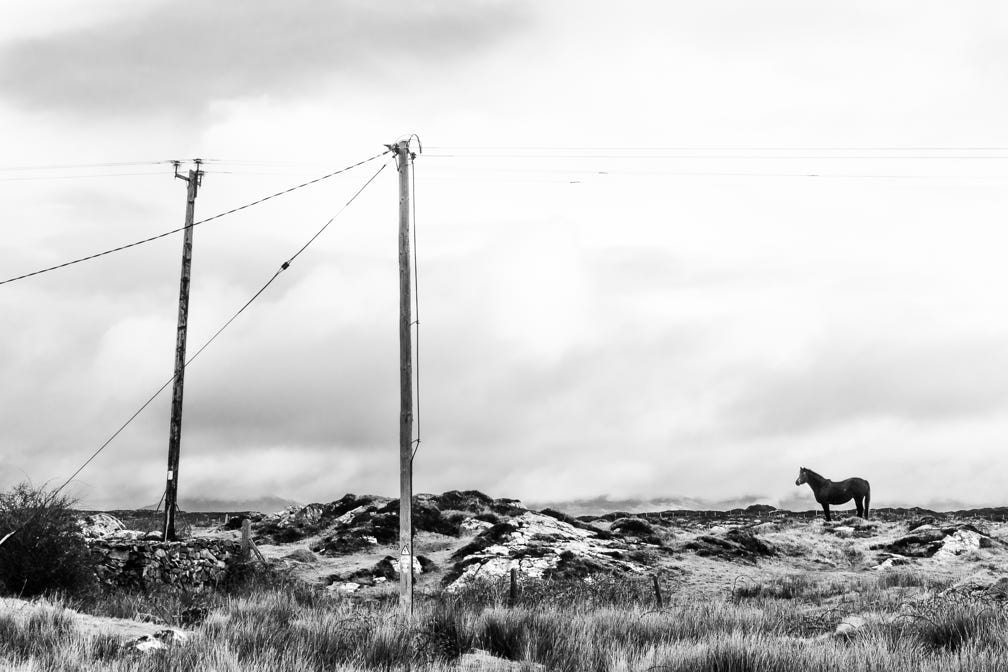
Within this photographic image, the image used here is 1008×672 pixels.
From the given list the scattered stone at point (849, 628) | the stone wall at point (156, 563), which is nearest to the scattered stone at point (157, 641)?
the scattered stone at point (849, 628)

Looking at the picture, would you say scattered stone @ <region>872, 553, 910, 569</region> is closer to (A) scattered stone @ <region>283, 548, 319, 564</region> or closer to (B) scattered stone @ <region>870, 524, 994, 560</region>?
(B) scattered stone @ <region>870, 524, 994, 560</region>

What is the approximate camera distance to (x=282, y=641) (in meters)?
10.8

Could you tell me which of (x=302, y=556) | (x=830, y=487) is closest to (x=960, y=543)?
(x=830, y=487)

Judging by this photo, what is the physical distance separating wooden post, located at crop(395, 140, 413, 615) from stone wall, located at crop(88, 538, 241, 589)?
7.21m

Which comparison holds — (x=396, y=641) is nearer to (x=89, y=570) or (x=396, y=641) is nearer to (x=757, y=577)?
(x=89, y=570)

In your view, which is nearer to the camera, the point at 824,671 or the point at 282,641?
the point at 824,671

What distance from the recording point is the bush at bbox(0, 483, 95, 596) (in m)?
16.7

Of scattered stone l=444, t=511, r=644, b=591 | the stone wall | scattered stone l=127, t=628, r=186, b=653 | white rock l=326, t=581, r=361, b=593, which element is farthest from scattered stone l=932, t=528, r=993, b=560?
scattered stone l=127, t=628, r=186, b=653

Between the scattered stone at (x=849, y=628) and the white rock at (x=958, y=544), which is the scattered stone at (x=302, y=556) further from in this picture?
the white rock at (x=958, y=544)

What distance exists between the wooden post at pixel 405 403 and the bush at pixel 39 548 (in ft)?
21.3

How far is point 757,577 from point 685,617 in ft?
47.3

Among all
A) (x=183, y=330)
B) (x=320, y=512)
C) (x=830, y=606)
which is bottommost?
(x=830, y=606)

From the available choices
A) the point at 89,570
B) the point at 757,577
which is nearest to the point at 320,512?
the point at 757,577

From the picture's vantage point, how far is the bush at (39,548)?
16703 millimetres
